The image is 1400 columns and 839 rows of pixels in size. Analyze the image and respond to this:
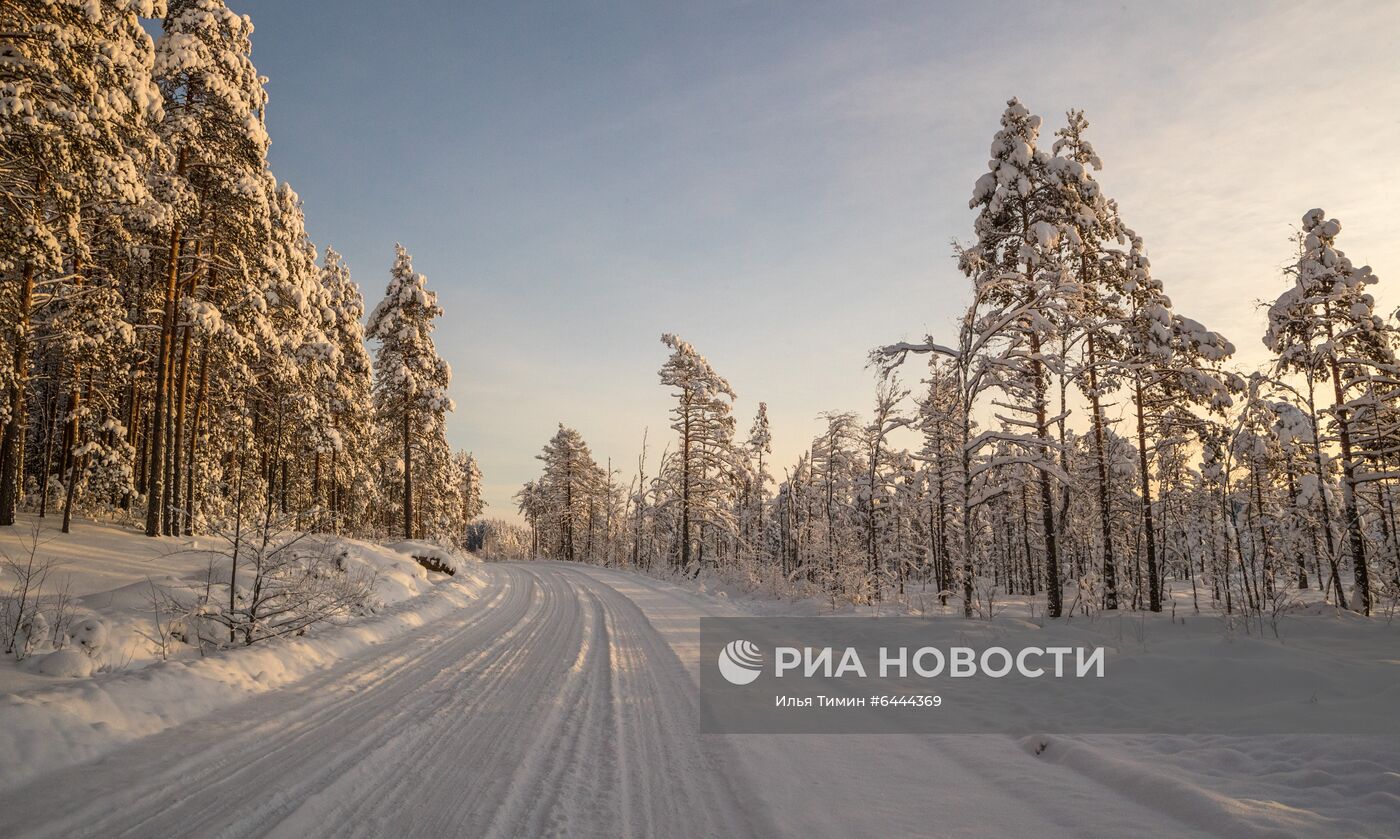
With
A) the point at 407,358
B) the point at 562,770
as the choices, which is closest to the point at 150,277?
the point at 407,358

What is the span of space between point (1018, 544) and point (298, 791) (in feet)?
199

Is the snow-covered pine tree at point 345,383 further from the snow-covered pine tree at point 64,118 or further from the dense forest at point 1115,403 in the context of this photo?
the dense forest at point 1115,403

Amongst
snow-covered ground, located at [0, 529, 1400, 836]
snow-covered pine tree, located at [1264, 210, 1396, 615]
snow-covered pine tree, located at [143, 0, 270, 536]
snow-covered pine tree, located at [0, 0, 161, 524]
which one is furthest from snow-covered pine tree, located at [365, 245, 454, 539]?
snow-covered pine tree, located at [1264, 210, 1396, 615]

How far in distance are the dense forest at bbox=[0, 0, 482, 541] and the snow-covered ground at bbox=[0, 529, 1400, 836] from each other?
382cm

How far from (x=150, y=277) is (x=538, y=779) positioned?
2257 cm

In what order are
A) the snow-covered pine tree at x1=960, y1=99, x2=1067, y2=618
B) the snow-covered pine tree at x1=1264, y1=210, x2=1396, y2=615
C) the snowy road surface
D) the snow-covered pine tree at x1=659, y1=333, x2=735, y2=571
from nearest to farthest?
the snowy road surface < the snow-covered pine tree at x1=960, y1=99, x2=1067, y2=618 < the snow-covered pine tree at x1=1264, y1=210, x2=1396, y2=615 < the snow-covered pine tree at x1=659, y1=333, x2=735, y2=571

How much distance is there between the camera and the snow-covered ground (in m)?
3.65

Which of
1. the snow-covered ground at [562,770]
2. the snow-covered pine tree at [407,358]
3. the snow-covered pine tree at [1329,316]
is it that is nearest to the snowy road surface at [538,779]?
the snow-covered ground at [562,770]

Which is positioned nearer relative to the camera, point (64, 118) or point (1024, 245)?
point (64, 118)

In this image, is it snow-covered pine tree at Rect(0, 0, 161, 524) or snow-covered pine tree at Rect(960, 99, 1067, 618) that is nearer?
snow-covered pine tree at Rect(0, 0, 161, 524)

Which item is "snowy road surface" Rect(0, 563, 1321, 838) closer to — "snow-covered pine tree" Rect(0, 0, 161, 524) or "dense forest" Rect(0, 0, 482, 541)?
"dense forest" Rect(0, 0, 482, 541)

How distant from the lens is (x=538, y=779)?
4.28 metres

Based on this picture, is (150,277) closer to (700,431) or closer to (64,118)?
(64,118)

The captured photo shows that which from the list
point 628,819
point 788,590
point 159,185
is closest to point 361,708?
point 628,819
